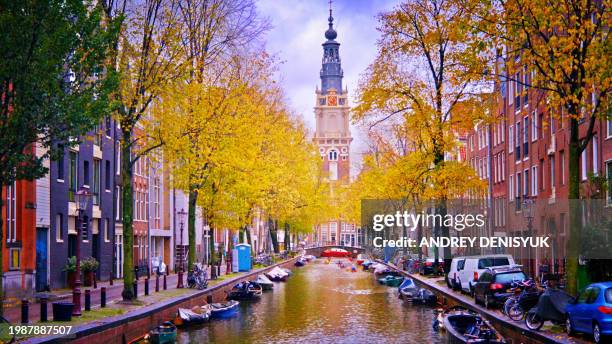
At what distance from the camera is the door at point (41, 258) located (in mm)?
41875

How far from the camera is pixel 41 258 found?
42.3 m

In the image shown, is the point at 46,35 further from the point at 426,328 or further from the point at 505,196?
the point at 505,196

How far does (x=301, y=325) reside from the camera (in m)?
33.2

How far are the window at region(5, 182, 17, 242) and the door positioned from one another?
522 cm

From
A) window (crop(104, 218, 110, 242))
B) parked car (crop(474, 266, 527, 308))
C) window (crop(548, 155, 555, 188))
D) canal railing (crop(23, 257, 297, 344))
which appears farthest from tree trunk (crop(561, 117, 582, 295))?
window (crop(104, 218, 110, 242))

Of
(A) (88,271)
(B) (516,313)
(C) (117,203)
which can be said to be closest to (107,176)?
(C) (117,203)

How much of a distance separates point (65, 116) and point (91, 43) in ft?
8.60

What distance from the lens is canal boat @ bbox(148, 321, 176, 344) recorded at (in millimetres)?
26281

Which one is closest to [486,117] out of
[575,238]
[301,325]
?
[301,325]

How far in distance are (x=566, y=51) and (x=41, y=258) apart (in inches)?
A: 1131

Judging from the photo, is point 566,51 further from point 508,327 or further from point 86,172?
point 86,172

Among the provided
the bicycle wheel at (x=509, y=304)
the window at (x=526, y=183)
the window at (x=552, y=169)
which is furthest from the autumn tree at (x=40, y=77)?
the window at (x=526, y=183)

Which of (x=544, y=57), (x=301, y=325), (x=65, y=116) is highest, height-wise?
(x=544, y=57)

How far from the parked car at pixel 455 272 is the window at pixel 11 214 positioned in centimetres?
2125
